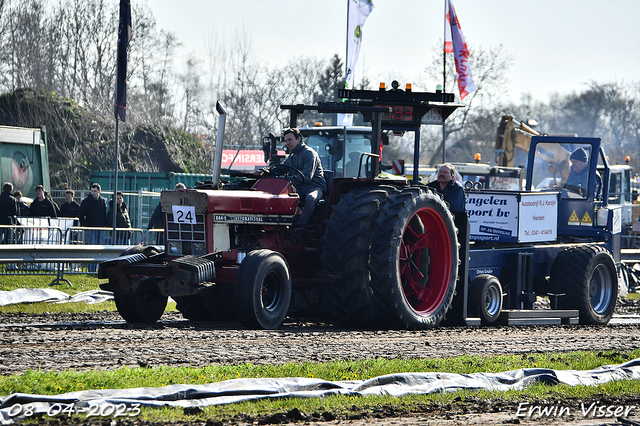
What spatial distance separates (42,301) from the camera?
11.9 metres

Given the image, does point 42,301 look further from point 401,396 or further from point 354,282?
point 401,396

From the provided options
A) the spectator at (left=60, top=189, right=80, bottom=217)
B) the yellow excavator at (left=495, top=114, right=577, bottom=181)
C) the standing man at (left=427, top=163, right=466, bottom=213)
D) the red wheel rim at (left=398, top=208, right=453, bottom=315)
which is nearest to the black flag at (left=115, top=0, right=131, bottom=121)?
the spectator at (left=60, top=189, right=80, bottom=217)

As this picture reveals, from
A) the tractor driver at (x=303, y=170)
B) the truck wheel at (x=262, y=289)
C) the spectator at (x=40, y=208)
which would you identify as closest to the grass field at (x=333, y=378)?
the truck wheel at (x=262, y=289)

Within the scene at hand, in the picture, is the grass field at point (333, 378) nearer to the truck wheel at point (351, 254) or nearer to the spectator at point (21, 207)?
the truck wheel at point (351, 254)

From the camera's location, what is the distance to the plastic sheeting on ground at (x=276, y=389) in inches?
173

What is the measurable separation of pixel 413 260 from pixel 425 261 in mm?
144

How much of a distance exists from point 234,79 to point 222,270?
39200 mm

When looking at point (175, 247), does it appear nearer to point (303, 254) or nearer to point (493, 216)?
point (303, 254)

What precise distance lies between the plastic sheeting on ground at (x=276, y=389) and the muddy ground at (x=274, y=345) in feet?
1.27

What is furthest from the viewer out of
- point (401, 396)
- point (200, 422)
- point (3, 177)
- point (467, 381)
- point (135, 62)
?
point (135, 62)

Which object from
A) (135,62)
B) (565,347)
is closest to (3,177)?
(565,347)

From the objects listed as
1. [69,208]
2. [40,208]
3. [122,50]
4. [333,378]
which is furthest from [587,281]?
[69,208]

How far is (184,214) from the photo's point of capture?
339 inches

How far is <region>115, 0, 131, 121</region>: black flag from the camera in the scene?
1383 cm
